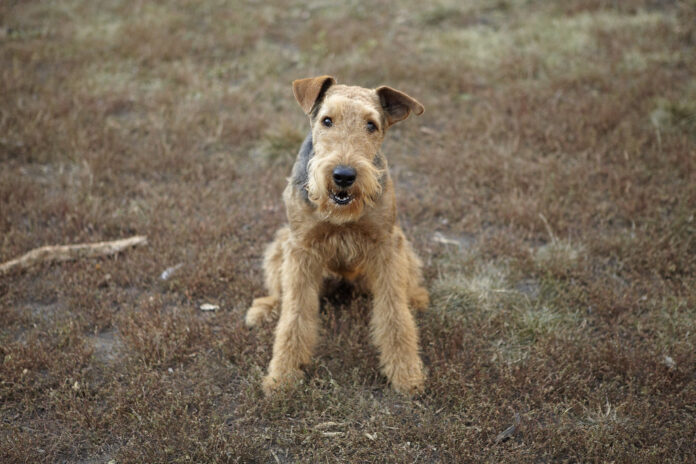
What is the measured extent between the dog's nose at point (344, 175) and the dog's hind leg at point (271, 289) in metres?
1.33

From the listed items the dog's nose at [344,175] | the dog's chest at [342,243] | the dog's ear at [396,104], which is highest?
the dog's ear at [396,104]

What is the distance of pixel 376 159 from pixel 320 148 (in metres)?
0.52

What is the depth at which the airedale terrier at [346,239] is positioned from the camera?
3.45 m

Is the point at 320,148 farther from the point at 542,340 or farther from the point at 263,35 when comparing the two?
the point at 263,35

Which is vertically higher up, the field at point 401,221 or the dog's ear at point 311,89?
the dog's ear at point 311,89

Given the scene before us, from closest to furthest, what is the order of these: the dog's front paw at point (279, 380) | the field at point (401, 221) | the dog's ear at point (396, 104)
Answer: the field at point (401, 221) → the dog's front paw at point (279, 380) → the dog's ear at point (396, 104)

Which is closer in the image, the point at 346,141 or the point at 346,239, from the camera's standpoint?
the point at 346,141

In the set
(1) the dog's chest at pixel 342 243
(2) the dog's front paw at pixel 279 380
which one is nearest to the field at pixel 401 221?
(2) the dog's front paw at pixel 279 380

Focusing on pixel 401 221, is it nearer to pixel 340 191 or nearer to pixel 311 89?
pixel 311 89

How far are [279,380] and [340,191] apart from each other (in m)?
1.55

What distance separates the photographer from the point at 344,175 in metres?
3.11

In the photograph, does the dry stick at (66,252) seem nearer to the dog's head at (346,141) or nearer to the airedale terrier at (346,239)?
the airedale terrier at (346,239)

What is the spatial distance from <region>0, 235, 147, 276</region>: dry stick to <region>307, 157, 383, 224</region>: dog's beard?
2.70 m

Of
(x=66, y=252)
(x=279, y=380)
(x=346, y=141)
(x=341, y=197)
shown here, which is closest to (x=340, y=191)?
(x=341, y=197)
